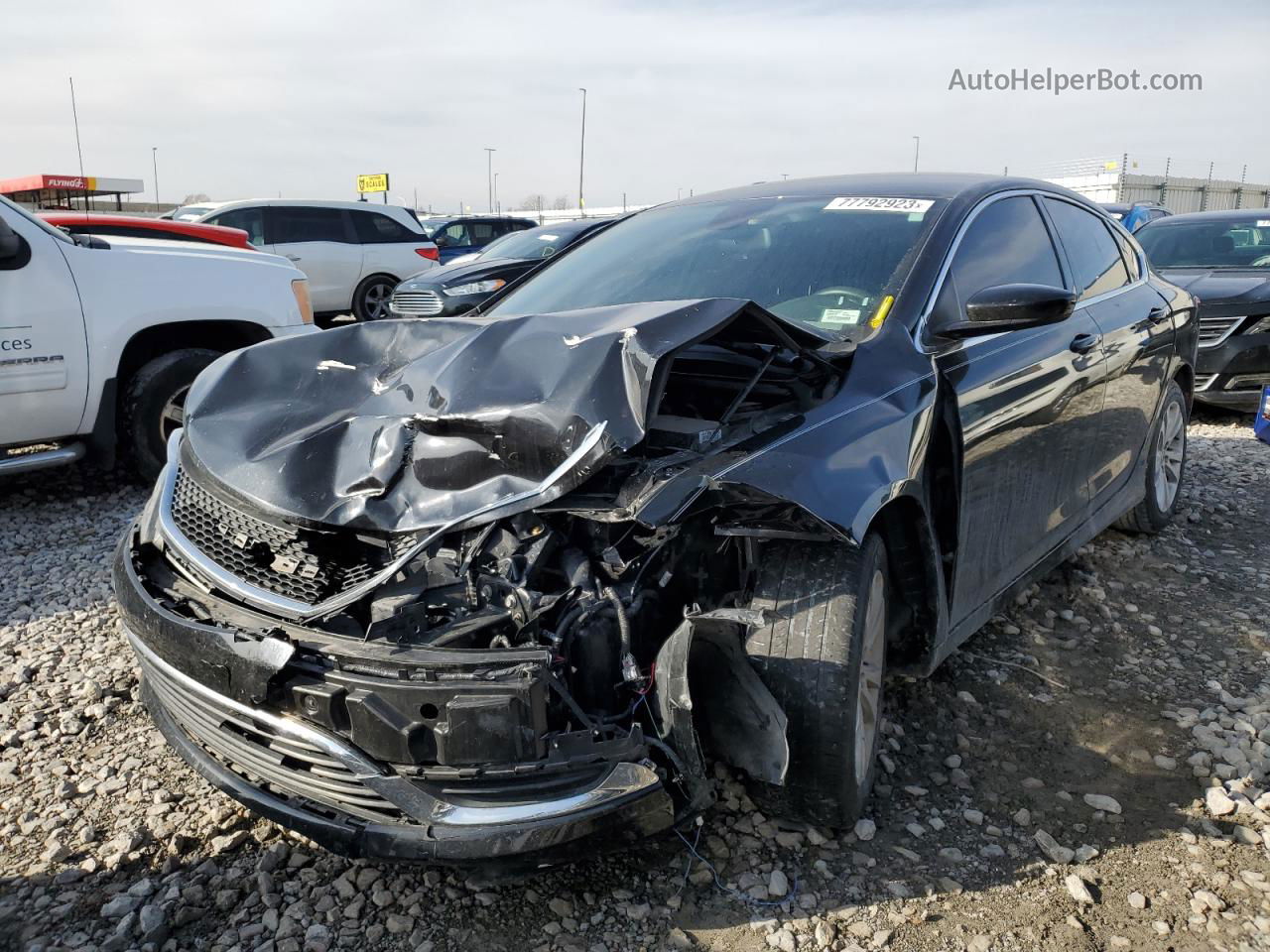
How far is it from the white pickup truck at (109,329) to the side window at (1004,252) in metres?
3.80

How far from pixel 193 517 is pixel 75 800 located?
87 centimetres

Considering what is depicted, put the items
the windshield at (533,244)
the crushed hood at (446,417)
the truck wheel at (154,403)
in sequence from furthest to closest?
1. the windshield at (533,244)
2. the truck wheel at (154,403)
3. the crushed hood at (446,417)

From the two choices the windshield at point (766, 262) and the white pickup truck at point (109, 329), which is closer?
the windshield at point (766, 262)

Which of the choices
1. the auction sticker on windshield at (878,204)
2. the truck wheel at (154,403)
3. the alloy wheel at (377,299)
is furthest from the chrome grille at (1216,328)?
the alloy wheel at (377,299)

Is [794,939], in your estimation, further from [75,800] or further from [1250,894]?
[75,800]

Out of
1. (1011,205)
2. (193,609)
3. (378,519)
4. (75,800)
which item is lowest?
(75,800)

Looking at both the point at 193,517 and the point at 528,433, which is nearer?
the point at 528,433

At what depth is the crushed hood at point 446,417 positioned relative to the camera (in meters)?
2.15

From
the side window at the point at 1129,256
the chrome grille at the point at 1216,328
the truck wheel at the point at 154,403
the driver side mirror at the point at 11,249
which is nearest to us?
the side window at the point at 1129,256

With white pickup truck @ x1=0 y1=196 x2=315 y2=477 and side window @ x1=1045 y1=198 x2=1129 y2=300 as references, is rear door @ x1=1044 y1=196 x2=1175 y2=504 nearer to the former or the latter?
side window @ x1=1045 y1=198 x2=1129 y2=300

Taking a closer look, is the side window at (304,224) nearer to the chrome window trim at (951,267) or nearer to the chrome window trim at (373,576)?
the chrome window trim at (951,267)

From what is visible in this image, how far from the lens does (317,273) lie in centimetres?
1245

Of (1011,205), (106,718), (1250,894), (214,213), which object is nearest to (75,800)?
(106,718)

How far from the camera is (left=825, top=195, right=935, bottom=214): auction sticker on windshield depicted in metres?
3.27
